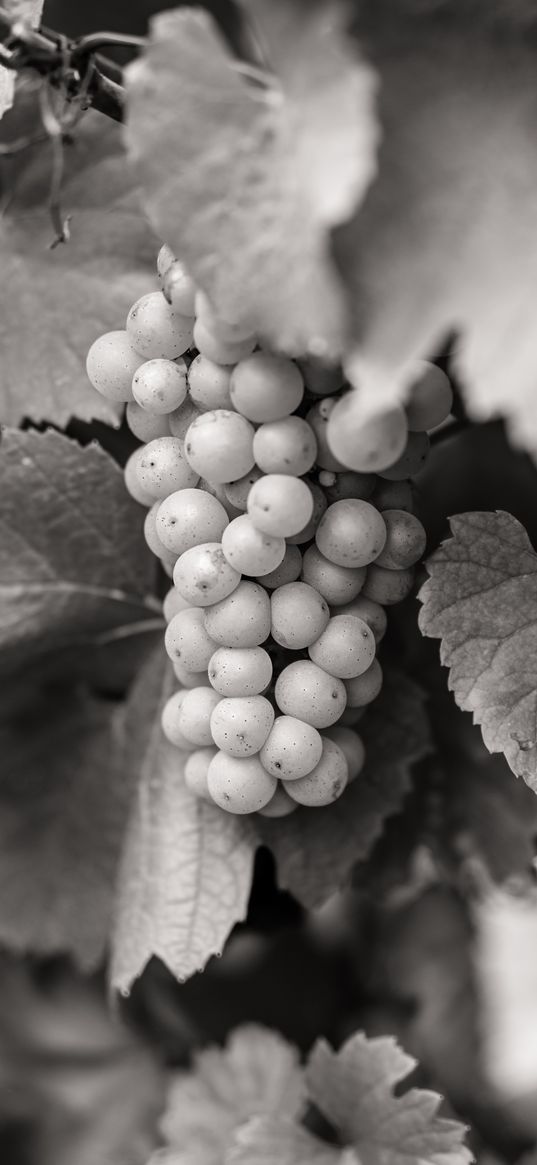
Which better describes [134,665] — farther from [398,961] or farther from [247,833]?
[398,961]

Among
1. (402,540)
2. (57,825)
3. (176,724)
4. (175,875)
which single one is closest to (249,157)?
(402,540)

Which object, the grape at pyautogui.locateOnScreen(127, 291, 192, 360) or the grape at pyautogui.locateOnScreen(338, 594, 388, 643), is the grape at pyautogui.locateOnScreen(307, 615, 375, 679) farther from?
the grape at pyautogui.locateOnScreen(127, 291, 192, 360)

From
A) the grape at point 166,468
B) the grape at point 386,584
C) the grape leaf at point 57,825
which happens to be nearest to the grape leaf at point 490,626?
the grape at point 386,584

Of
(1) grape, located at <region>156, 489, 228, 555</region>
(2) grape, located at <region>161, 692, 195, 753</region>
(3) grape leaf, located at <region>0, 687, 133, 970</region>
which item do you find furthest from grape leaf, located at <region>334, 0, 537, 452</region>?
(3) grape leaf, located at <region>0, 687, 133, 970</region>

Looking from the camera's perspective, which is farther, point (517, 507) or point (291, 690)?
point (517, 507)

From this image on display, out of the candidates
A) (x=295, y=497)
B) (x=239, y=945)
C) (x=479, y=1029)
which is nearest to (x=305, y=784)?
(x=295, y=497)

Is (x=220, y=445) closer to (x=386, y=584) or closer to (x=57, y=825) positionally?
(x=386, y=584)
